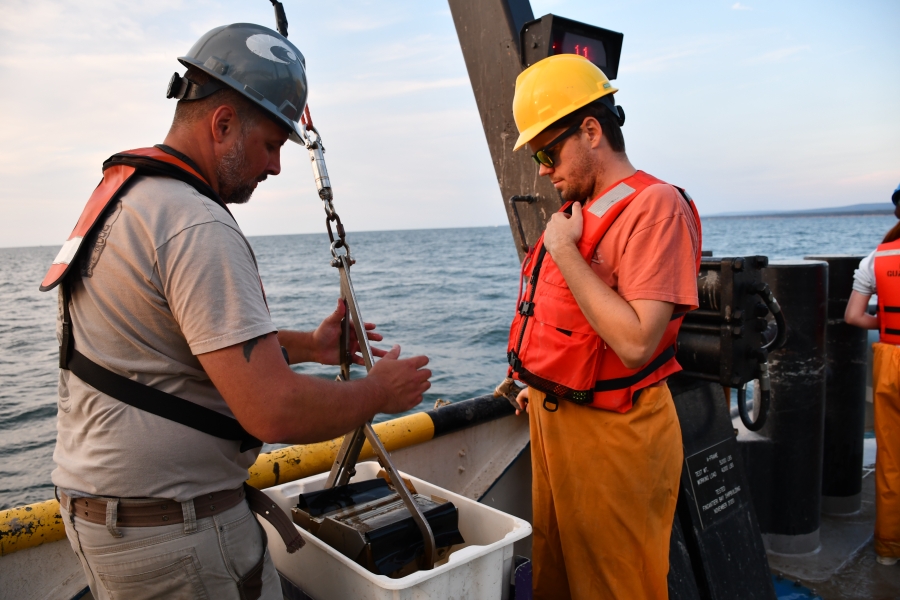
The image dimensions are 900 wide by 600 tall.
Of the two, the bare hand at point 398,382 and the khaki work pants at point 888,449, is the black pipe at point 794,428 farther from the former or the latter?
the bare hand at point 398,382

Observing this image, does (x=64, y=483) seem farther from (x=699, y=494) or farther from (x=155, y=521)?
(x=699, y=494)

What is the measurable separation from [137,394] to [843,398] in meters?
4.38

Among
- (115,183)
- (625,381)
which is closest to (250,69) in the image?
(115,183)

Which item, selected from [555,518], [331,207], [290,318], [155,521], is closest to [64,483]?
[155,521]

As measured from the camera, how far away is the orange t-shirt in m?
1.94

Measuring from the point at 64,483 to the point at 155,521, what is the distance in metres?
0.25

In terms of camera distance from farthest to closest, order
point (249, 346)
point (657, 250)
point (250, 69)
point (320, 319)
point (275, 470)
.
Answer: point (320, 319), point (275, 470), point (657, 250), point (250, 69), point (249, 346)

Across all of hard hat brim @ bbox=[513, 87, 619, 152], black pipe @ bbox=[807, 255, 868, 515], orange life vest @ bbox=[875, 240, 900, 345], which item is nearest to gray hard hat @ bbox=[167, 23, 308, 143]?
hard hat brim @ bbox=[513, 87, 619, 152]

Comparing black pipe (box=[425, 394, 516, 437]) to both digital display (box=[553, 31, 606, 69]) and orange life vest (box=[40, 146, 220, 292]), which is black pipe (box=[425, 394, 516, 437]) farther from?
orange life vest (box=[40, 146, 220, 292])

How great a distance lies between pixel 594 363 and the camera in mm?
2148

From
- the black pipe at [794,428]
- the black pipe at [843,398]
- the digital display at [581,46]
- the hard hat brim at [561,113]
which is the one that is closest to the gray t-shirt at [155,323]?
the hard hat brim at [561,113]

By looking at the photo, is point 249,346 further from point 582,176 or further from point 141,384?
point 582,176

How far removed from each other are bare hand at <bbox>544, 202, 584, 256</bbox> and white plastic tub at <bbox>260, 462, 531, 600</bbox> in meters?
0.87

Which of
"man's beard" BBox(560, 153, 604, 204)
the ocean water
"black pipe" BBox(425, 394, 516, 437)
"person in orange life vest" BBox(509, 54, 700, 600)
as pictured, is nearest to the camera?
"person in orange life vest" BBox(509, 54, 700, 600)
